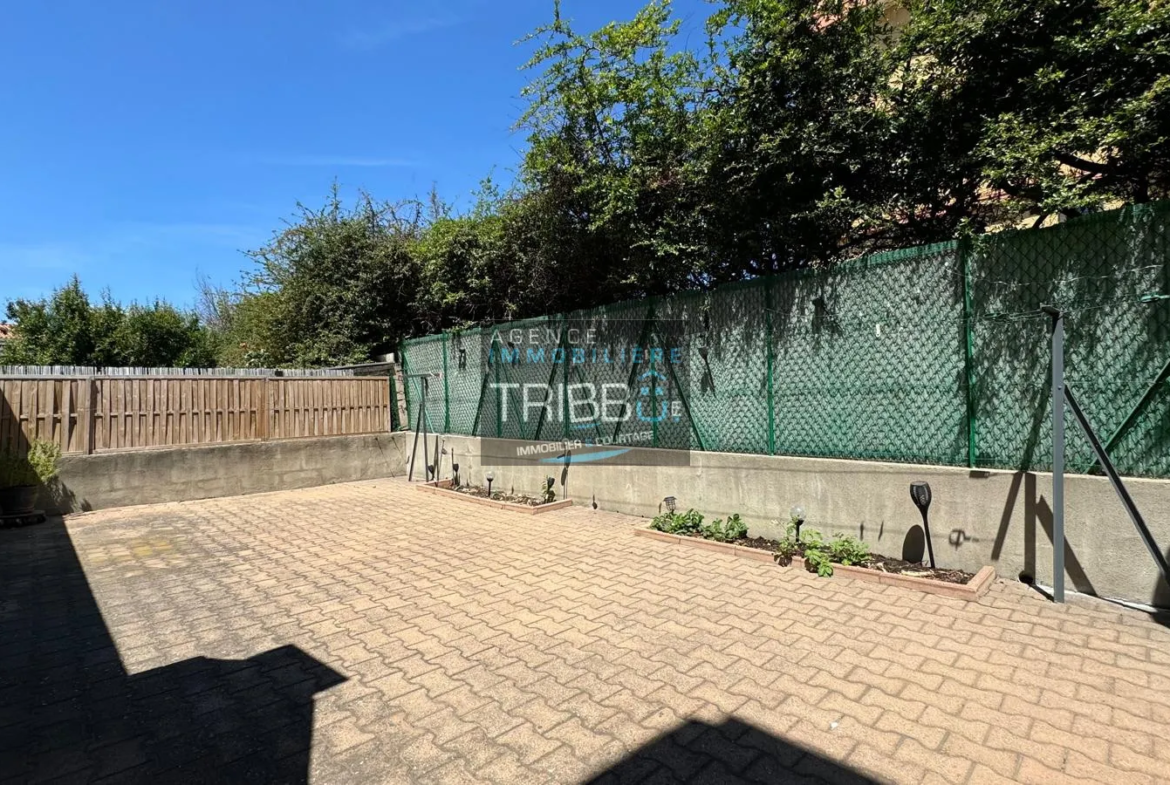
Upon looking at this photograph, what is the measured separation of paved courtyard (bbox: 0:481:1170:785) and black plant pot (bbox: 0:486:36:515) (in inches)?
97.9

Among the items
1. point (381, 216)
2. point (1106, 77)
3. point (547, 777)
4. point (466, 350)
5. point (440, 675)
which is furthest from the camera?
point (381, 216)

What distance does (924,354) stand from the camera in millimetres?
4613

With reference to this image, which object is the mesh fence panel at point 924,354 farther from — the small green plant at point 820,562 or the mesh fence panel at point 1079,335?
the small green plant at point 820,562

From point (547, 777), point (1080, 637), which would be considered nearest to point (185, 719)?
point (547, 777)

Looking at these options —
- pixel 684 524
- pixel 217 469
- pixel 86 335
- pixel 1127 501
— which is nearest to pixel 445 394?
pixel 217 469

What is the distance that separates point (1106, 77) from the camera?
430 cm

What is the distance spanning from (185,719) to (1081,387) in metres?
5.81

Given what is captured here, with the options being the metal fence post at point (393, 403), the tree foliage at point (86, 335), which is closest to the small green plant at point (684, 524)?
the metal fence post at point (393, 403)

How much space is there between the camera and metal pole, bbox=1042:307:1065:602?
3.72m

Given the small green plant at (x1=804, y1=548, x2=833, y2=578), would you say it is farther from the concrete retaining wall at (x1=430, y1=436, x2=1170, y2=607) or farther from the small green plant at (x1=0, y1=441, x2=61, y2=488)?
the small green plant at (x1=0, y1=441, x2=61, y2=488)

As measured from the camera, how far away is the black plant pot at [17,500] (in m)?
6.77

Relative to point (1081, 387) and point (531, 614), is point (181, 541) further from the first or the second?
point (1081, 387)

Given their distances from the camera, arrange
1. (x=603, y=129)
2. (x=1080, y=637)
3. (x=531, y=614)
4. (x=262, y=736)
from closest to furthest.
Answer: (x=262, y=736) < (x=1080, y=637) < (x=531, y=614) < (x=603, y=129)

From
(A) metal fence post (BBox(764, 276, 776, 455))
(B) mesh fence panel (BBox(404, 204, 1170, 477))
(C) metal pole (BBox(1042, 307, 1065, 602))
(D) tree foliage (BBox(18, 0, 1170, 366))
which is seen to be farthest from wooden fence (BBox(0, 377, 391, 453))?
(C) metal pole (BBox(1042, 307, 1065, 602))
